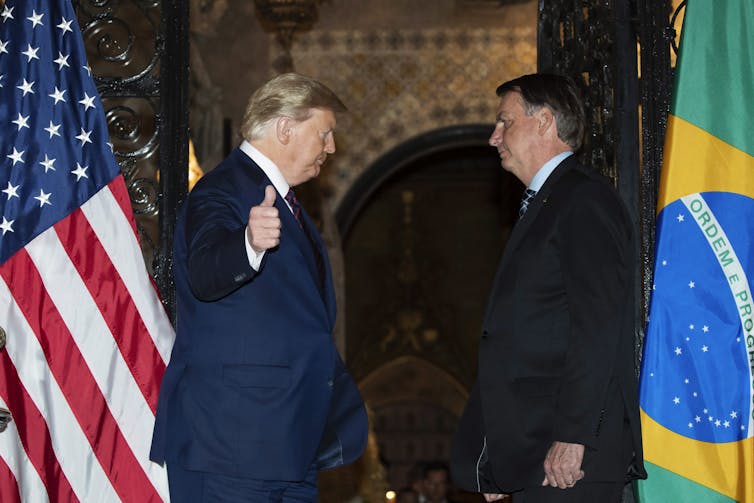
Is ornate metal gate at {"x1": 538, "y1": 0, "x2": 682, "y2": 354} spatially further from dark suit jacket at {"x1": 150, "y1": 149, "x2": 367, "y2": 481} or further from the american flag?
the american flag

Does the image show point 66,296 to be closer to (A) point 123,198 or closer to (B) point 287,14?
(A) point 123,198

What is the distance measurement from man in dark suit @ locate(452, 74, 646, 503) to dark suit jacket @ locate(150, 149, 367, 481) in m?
0.43

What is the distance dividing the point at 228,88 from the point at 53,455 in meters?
7.05

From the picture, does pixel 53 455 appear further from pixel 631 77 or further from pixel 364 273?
pixel 364 273

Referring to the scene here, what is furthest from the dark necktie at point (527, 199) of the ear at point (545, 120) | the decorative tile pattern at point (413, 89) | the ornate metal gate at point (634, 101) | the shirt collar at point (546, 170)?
the decorative tile pattern at point (413, 89)

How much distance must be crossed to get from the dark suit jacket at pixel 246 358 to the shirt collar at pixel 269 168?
0.10ft

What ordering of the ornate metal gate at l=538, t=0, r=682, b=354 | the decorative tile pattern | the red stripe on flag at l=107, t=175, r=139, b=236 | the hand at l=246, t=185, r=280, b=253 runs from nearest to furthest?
the hand at l=246, t=185, r=280, b=253 → the red stripe on flag at l=107, t=175, r=139, b=236 → the ornate metal gate at l=538, t=0, r=682, b=354 → the decorative tile pattern

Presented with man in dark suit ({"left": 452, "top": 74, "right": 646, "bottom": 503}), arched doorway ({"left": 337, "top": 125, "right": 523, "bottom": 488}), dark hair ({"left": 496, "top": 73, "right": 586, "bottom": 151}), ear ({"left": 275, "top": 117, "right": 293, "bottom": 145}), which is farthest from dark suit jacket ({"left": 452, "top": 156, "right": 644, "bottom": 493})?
arched doorway ({"left": 337, "top": 125, "right": 523, "bottom": 488})

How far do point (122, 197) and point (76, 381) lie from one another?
0.66 metres

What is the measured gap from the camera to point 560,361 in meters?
3.49

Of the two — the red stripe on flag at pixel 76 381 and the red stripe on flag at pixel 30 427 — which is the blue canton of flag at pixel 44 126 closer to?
the red stripe on flag at pixel 76 381

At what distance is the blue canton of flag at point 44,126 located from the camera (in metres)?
4.00

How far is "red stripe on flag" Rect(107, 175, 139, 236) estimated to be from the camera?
4141 millimetres

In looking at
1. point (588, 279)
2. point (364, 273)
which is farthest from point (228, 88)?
point (588, 279)
